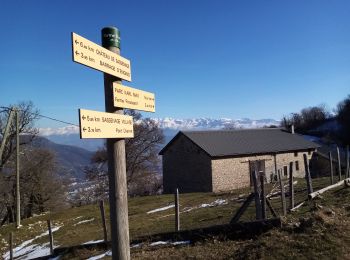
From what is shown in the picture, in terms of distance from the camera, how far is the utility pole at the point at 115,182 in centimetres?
574

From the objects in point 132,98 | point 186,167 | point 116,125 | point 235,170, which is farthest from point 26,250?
point 235,170

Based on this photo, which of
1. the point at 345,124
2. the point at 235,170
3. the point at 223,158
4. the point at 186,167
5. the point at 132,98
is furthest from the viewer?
the point at 345,124

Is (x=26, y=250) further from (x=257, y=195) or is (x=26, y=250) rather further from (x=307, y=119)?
(x=307, y=119)

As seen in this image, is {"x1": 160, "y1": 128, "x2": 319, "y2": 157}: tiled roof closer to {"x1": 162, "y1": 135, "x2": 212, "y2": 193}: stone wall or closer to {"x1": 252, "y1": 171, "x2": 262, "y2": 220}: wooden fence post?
{"x1": 162, "y1": 135, "x2": 212, "y2": 193}: stone wall

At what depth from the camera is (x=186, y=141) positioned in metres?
47.2

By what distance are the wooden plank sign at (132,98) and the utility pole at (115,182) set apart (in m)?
0.08

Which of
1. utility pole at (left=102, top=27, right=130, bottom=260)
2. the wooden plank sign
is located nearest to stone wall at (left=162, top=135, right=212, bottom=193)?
the wooden plank sign

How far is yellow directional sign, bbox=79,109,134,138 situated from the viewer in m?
5.03

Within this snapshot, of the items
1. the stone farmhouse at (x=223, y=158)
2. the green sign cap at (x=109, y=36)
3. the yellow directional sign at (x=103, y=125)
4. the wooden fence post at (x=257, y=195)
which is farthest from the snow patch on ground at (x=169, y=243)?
the stone farmhouse at (x=223, y=158)

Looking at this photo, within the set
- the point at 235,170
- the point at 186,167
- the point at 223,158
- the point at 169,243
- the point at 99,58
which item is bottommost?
the point at 235,170

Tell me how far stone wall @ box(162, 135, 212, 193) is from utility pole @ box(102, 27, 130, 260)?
3760cm

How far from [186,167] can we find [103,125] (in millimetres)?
41571

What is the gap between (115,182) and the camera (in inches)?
228

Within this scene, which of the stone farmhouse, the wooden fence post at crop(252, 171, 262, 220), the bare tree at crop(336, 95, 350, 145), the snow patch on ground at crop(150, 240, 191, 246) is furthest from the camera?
the bare tree at crop(336, 95, 350, 145)
